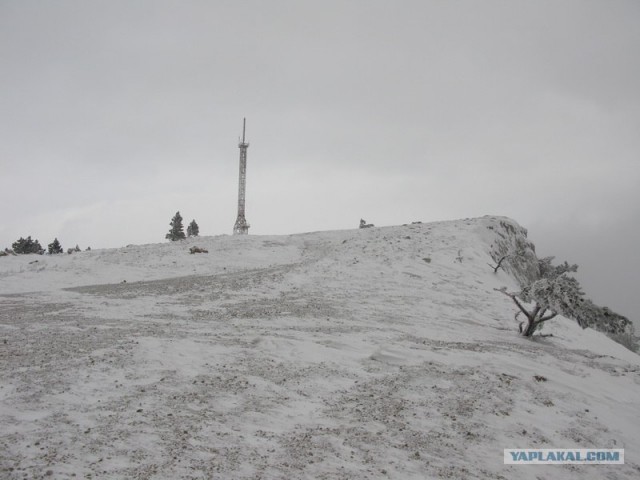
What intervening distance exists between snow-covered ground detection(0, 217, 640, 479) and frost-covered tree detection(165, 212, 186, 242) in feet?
138

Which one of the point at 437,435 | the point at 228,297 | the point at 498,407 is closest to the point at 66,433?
the point at 437,435

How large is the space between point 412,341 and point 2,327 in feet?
38.0

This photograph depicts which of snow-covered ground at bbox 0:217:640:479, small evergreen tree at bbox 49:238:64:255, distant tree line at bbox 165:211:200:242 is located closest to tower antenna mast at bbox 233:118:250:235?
distant tree line at bbox 165:211:200:242

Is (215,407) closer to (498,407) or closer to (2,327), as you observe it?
(498,407)

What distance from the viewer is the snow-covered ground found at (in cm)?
598

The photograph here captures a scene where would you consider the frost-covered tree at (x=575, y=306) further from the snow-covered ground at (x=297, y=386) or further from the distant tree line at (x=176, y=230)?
the distant tree line at (x=176, y=230)

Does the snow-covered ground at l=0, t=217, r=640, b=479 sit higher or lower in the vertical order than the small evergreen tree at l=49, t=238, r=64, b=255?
lower

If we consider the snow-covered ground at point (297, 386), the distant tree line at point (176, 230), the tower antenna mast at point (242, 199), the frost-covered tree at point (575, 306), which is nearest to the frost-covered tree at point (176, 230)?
the distant tree line at point (176, 230)

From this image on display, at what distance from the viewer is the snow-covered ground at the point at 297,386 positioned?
19.6 ft

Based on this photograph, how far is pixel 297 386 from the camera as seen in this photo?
8.55 m

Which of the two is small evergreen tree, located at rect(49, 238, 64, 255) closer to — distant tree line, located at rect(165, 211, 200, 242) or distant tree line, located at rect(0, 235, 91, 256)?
distant tree line, located at rect(0, 235, 91, 256)

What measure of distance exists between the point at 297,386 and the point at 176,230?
56.2 metres

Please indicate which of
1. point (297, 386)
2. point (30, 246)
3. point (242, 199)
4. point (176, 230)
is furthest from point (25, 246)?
point (297, 386)

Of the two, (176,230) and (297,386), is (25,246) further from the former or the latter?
(297,386)
